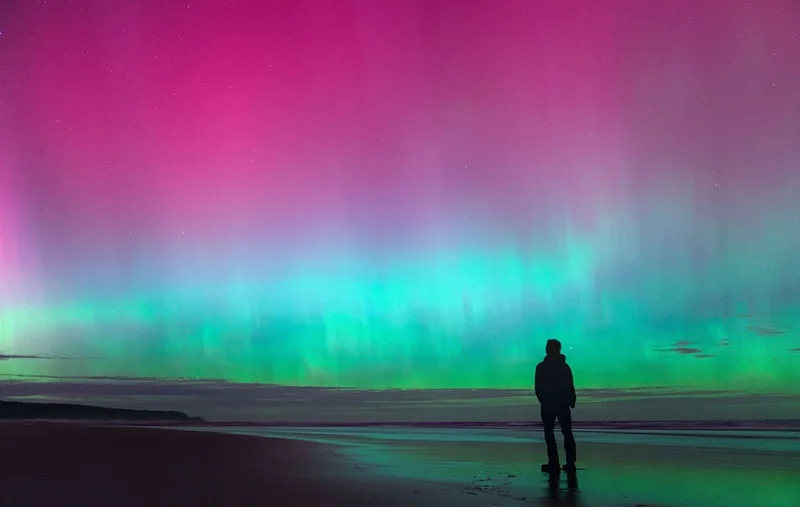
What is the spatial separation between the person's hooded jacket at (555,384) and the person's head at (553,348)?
14cm

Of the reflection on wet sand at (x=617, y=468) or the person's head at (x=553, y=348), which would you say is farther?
the person's head at (x=553, y=348)

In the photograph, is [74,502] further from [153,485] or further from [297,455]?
[297,455]

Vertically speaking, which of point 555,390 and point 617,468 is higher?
point 555,390

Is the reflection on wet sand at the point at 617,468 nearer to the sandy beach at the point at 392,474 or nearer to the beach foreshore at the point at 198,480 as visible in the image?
the sandy beach at the point at 392,474

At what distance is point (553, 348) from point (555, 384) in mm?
583

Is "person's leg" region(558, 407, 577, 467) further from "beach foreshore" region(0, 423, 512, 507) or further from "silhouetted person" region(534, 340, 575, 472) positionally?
"beach foreshore" region(0, 423, 512, 507)

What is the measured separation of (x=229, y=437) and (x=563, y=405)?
527 inches

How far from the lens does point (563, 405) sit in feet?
40.4

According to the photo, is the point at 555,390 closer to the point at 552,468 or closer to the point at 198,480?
the point at 552,468

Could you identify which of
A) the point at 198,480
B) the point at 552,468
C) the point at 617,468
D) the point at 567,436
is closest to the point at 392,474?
the point at 552,468

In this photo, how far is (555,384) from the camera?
1234cm

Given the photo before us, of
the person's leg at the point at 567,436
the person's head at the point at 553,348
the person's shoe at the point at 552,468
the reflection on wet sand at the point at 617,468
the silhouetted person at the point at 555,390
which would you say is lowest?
the reflection on wet sand at the point at 617,468

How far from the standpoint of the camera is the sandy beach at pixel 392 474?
28.6ft

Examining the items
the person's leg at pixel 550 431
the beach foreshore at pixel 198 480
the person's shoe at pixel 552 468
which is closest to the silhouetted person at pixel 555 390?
the person's leg at pixel 550 431
